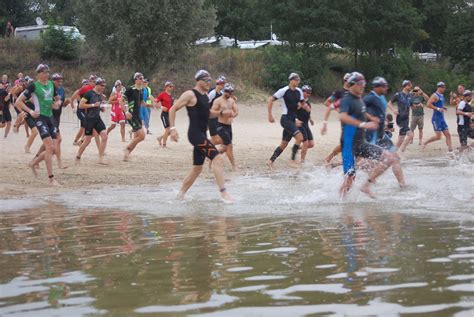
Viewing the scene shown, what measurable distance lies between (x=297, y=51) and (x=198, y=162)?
108 feet

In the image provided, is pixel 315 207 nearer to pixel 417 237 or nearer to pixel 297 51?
pixel 417 237

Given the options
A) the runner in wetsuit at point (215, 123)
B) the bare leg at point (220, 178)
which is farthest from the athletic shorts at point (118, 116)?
the bare leg at point (220, 178)

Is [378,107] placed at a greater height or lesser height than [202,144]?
greater

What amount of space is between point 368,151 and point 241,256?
15.2 feet

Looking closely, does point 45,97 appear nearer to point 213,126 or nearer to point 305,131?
point 213,126

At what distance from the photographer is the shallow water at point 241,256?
16.8 ft

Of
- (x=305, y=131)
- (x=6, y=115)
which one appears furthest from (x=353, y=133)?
(x=6, y=115)

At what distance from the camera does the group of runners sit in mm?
10789

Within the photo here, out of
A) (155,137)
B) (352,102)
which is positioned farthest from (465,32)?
(352,102)

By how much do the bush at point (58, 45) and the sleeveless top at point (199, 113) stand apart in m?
29.5

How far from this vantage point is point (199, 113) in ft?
35.8

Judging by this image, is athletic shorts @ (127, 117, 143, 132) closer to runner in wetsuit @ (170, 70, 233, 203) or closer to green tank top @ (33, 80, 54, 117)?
→ green tank top @ (33, 80, 54, 117)

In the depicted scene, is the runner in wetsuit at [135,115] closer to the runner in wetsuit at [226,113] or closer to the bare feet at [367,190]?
the runner in wetsuit at [226,113]

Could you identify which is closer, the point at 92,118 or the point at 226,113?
the point at 226,113
